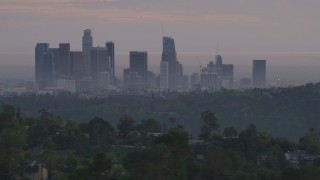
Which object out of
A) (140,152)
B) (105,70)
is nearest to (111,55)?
(105,70)

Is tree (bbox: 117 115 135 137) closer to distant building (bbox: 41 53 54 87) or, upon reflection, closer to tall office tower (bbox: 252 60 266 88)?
tall office tower (bbox: 252 60 266 88)

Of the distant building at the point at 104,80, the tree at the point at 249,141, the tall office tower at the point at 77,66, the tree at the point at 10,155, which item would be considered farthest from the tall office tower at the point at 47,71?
the tree at the point at 10,155

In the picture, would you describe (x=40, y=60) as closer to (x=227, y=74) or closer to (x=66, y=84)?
A: (x=66, y=84)

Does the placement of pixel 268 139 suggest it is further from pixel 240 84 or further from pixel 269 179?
pixel 240 84

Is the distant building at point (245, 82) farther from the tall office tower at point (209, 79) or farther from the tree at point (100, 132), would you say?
the tree at point (100, 132)

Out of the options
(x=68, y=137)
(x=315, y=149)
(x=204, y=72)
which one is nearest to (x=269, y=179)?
(x=315, y=149)

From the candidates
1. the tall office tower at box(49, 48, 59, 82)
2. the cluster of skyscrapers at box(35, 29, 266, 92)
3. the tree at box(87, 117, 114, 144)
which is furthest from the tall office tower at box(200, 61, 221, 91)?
the tree at box(87, 117, 114, 144)

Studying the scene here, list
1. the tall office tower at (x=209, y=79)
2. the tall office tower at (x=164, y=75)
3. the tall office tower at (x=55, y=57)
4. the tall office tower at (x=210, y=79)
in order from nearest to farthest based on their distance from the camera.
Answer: the tall office tower at (x=210, y=79)
the tall office tower at (x=209, y=79)
the tall office tower at (x=55, y=57)
the tall office tower at (x=164, y=75)
